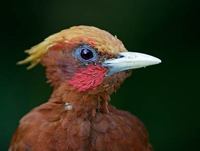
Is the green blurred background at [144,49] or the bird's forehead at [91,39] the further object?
the green blurred background at [144,49]

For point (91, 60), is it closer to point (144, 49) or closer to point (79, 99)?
point (79, 99)

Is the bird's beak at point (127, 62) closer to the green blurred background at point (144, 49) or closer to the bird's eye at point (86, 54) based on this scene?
the bird's eye at point (86, 54)

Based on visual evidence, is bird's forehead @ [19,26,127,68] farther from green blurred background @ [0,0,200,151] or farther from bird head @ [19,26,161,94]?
green blurred background @ [0,0,200,151]

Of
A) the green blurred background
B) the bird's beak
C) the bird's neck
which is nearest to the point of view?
the bird's beak

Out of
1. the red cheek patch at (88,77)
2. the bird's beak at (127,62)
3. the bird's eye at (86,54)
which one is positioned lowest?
the red cheek patch at (88,77)

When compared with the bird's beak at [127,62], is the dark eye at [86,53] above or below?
above

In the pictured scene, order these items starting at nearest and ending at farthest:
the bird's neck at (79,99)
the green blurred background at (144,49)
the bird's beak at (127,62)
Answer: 1. the bird's beak at (127,62)
2. the bird's neck at (79,99)
3. the green blurred background at (144,49)

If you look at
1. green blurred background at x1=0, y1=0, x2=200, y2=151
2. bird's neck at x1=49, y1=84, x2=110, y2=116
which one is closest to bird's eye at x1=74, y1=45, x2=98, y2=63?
bird's neck at x1=49, y1=84, x2=110, y2=116

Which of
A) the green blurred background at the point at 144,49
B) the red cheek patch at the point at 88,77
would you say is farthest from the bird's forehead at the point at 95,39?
the green blurred background at the point at 144,49
